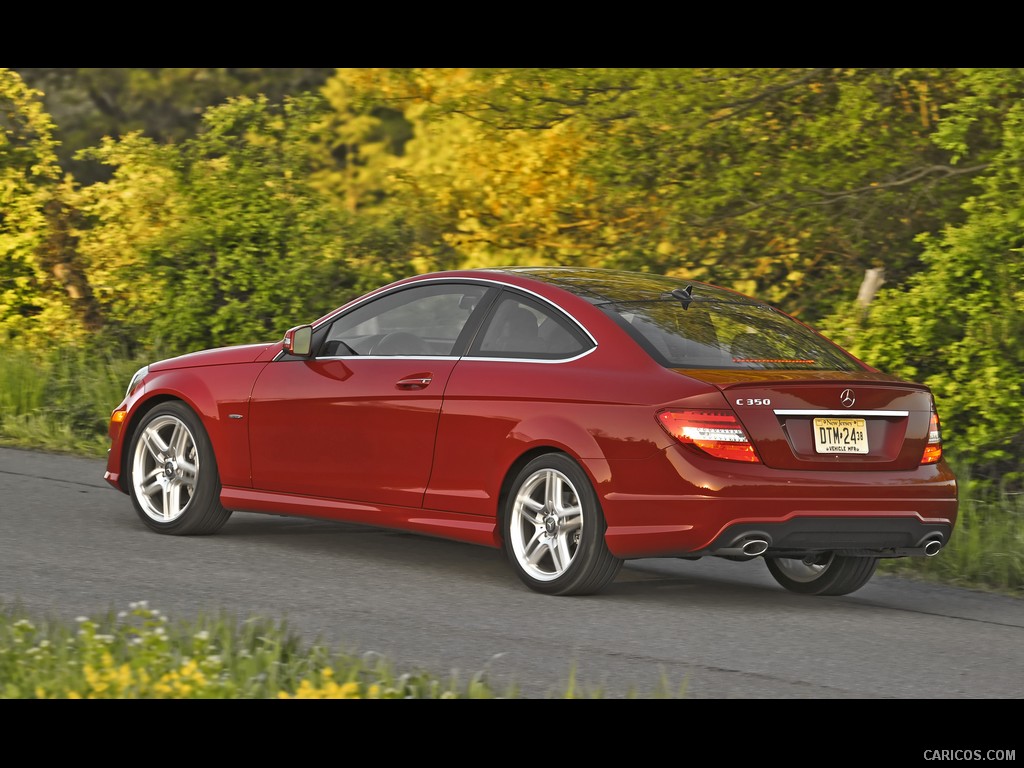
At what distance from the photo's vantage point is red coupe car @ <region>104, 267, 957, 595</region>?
7801mm

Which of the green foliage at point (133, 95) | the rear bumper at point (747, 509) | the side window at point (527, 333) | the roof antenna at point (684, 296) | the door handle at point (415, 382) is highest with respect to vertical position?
the green foliage at point (133, 95)

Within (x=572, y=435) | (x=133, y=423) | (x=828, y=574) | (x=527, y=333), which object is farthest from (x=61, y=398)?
(x=828, y=574)

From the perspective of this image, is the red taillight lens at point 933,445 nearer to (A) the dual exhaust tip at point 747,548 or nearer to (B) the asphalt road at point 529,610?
(B) the asphalt road at point 529,610

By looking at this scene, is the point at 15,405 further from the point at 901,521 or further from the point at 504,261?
the point at 901,521

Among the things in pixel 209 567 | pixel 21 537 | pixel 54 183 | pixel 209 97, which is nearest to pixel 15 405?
pixel 54 183

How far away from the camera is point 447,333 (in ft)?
29.9

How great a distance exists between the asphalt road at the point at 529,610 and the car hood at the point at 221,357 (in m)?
0.98

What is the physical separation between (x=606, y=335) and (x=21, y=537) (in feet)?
11.7

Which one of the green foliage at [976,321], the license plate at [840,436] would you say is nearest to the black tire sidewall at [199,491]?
the license plate at [840,436]

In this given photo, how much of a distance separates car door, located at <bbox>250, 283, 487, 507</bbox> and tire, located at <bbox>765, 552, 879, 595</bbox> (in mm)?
1976

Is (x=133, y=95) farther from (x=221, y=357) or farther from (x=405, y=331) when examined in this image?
(x=405, y=331)

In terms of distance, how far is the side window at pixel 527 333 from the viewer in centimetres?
844

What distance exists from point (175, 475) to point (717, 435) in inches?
141

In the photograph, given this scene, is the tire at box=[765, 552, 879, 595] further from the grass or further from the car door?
the grass
